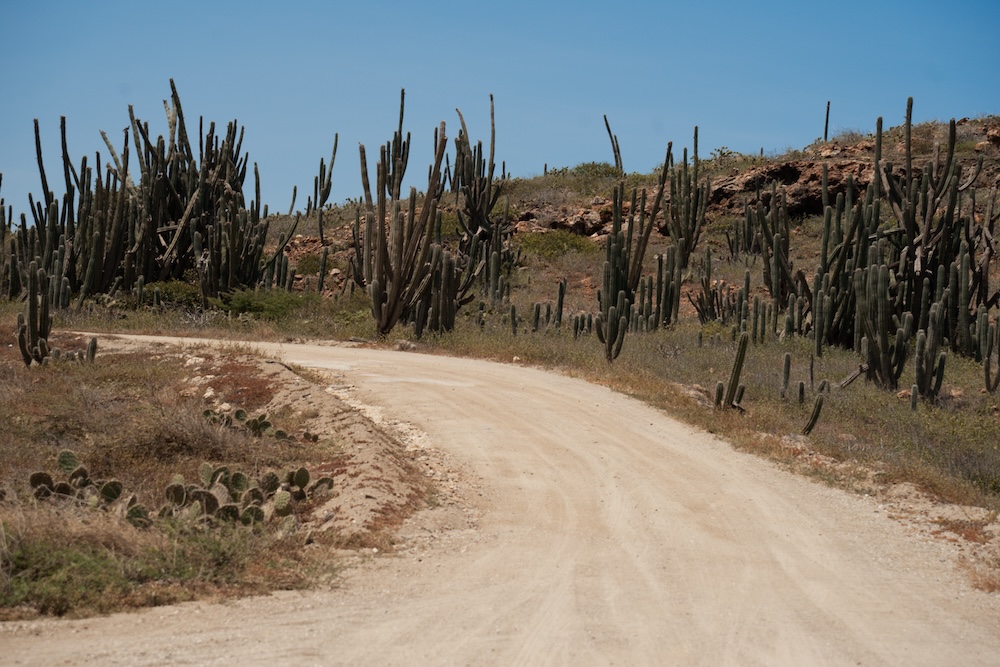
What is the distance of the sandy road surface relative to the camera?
5781 mm

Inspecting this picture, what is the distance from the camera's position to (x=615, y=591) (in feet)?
23.0

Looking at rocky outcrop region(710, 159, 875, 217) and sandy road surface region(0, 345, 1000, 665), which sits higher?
rocky outcrop region(710, 159, 875, 217)

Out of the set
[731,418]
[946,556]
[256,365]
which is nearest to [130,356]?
[256,365]

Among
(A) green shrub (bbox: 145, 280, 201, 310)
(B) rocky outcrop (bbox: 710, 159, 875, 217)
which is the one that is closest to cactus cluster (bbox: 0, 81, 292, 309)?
(A) green shrub (bbox: 145, 280, 201, 310)

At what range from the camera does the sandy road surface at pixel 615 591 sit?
5781 millimetres

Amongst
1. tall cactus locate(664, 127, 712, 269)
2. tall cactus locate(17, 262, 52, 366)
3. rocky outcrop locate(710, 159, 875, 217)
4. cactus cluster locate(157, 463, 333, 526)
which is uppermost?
rocky outcrop locate(710, 159, 875, 217)

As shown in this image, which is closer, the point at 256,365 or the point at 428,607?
the point at 428,607

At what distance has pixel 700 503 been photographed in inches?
376

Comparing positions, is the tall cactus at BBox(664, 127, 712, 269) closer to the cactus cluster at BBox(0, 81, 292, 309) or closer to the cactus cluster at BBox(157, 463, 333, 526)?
the cactus cluster at BBox(0, 81, 292, 309)

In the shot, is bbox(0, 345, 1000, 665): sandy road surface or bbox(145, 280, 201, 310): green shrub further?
bbox(145, 280, 201, 310): green shrub

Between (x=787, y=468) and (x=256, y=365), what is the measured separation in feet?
23.5

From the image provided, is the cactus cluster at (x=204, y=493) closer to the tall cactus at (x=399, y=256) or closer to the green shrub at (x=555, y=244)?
the tall cactus at (x=399, y=256)

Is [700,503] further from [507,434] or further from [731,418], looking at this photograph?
[731,418]

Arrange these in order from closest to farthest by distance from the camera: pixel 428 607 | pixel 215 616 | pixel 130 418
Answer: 1. pixel 215 616
2. pixel 428 607
3. pixel 130 418
